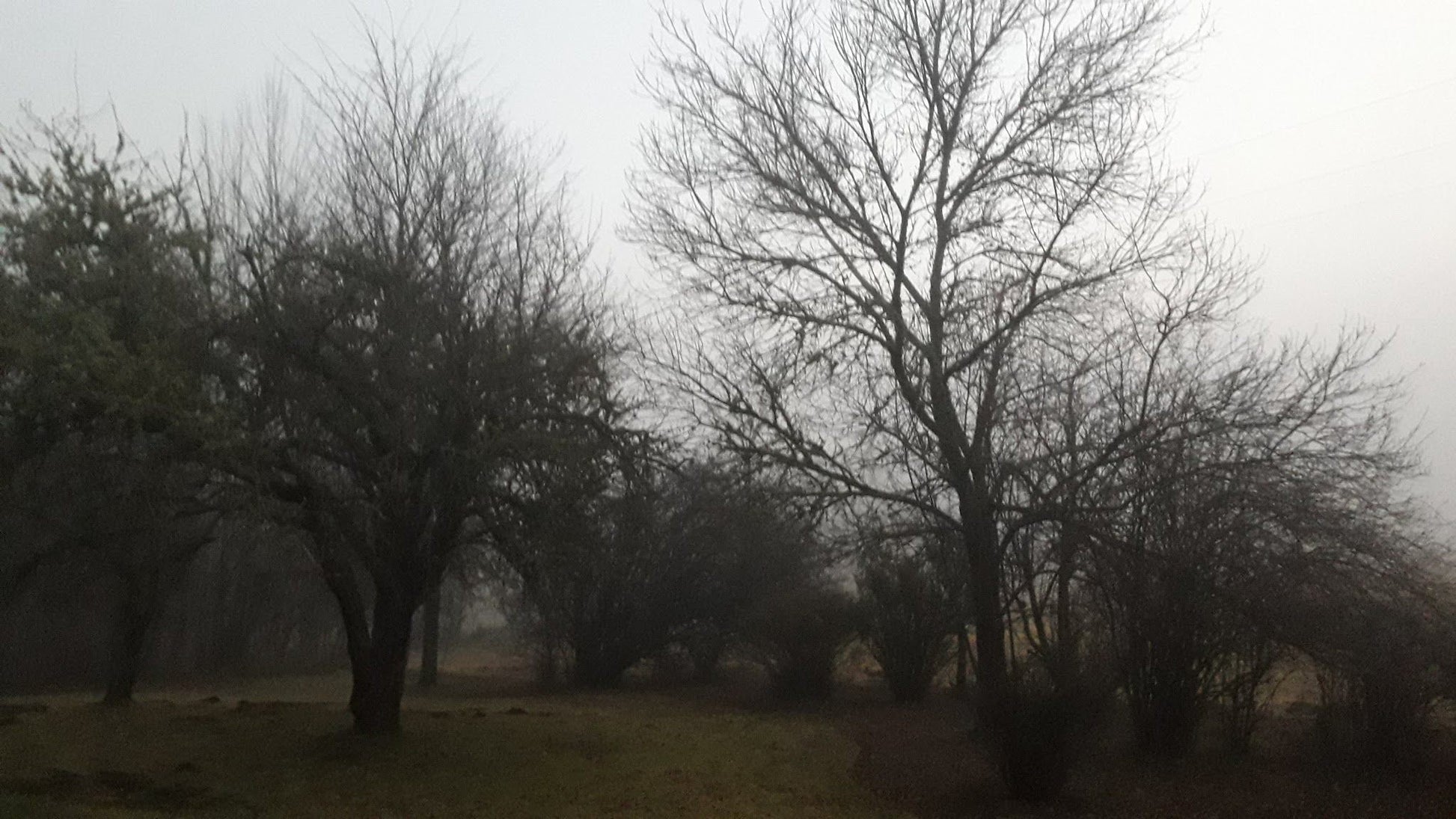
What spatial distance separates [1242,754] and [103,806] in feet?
40.2

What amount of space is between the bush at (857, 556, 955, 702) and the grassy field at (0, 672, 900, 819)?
4.68 meters

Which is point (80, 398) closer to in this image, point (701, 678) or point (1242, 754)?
point (1242, 754)

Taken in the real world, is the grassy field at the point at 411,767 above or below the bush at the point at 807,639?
below

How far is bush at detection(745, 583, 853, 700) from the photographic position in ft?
73.3

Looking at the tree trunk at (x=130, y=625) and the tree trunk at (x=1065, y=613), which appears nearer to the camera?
the tree trunk at (x=1065, y=613)

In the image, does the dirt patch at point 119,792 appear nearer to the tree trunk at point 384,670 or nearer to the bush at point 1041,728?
the tree trunk at point 384,670

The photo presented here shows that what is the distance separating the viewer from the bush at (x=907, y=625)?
21656mm

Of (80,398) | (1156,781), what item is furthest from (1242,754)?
(80,398)

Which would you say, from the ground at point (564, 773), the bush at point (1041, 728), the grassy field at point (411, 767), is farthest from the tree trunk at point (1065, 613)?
the grassy field at point (411, 767)

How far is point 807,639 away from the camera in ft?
73.2

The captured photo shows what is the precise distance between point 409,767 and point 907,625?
1155cm

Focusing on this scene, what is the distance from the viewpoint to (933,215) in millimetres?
16016

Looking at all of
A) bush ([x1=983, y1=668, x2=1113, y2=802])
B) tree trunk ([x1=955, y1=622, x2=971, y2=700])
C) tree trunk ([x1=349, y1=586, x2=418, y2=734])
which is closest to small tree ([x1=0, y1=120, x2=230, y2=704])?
tree trunk ([x1=349, y1=586, x2=418, y2=734])

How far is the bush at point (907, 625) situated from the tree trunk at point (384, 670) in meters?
9.96
